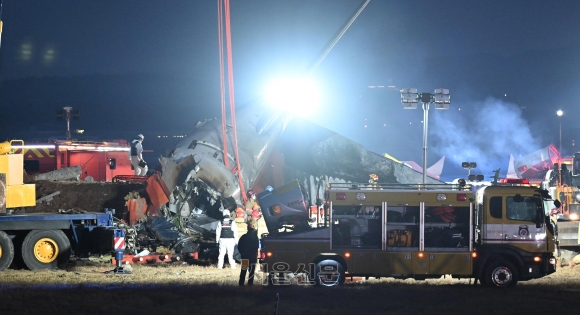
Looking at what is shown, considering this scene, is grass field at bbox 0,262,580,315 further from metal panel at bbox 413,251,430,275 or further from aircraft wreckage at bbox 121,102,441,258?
aircraft wreckage at bbox 121,102,441,258

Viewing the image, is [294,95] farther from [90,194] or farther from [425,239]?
[425,239]

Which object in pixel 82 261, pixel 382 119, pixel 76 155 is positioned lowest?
pixel 82 261

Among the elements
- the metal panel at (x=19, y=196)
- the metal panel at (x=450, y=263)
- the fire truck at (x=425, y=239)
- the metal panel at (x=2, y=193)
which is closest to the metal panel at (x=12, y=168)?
the metal panel at (x=19, y=196)

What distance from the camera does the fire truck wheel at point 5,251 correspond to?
1639 cm

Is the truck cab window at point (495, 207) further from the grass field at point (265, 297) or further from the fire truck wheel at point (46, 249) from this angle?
the fire truck wheel at point (46, 249)

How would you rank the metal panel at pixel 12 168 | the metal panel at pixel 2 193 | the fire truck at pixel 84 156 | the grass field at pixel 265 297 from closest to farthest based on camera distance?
the grass field at pixel 265 297
the metal panel at pixel 2 193
the metal panel at pixel 12 168
the fire truck at pixel 84 156

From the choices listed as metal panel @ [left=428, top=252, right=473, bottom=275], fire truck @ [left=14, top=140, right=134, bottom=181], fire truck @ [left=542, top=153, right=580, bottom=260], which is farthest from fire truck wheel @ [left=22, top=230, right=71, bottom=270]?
fire truck @ [left=14, top=140, right=134, bottom=181]

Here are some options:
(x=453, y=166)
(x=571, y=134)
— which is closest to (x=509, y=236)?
(x=453, y=166)

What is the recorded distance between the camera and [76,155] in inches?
1315

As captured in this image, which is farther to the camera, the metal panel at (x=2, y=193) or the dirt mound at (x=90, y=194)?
the dirt mound at (x=90, y=194)

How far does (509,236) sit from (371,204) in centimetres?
283

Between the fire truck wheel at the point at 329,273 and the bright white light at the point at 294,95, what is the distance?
16.1 m

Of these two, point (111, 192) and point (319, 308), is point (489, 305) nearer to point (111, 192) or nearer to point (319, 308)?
point (319, 308)

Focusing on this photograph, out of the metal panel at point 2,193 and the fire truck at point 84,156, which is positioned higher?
the fire truck at point 84,156
